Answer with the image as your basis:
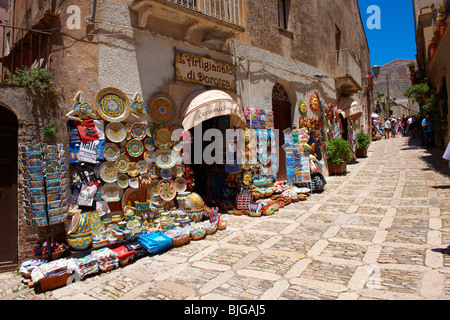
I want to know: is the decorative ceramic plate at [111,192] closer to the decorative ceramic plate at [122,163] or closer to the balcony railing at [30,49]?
the decorative ceramic plate at [122,163]

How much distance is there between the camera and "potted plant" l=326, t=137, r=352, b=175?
1066cm

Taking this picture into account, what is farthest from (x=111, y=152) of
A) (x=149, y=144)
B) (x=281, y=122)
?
(x=281, y=122)

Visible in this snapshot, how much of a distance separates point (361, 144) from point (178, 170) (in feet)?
37.8

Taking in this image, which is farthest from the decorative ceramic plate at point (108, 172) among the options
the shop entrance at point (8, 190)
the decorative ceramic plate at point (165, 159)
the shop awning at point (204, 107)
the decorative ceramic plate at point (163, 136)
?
the shop awning at point (204, 107)

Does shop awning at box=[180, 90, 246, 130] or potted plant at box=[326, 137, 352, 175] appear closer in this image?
shop awning at box=[180, 90, 246, 130]

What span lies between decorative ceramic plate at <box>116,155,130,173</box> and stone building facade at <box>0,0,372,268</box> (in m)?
0.93

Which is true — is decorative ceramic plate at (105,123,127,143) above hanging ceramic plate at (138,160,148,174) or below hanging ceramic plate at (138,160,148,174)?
above

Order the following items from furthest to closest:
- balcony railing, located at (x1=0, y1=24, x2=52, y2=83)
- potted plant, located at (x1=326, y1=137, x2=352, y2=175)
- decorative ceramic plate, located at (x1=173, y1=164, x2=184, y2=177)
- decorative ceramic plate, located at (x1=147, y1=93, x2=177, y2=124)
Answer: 1. potted plant, located at (x1=326, y1=137, x2=352, y2=175)
2. decorative ceramic plate, located at (x1=173, y1=164, x2=184, y2=177)
3. decorative ceramic plate, located at (x1=147, y1=93, x2=177, y2=124)
4. balcony railing, located at (x1=0, y1=24, x2=52, y2=83)

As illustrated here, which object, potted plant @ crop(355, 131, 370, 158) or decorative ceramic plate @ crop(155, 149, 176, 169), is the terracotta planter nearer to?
potted plant @ crop(355, 131, 370, 158)

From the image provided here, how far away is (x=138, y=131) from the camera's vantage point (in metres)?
5.49

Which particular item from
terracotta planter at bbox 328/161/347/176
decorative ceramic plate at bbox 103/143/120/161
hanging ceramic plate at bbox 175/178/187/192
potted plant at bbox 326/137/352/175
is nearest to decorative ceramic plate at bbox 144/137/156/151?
decorative ceramic plate at bbox 103/143/120/161

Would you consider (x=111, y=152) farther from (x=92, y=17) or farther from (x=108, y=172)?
(x=92, y=17)

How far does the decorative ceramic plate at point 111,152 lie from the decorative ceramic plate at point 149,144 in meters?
0.59
